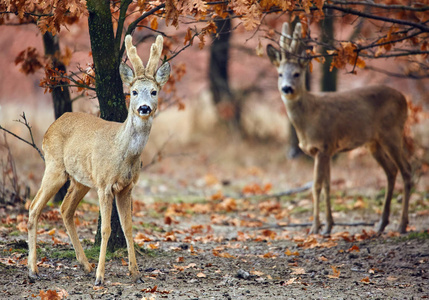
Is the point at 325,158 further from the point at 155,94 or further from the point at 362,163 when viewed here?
the point at 362,163

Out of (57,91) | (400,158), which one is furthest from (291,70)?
(57,91)

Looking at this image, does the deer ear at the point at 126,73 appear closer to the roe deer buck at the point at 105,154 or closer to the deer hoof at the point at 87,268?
the roe deer buck at the point at 105,154

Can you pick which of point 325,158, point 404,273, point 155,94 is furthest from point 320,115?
point 155,94

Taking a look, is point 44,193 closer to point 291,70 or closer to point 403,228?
point 291,70

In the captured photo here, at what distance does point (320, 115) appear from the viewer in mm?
8820

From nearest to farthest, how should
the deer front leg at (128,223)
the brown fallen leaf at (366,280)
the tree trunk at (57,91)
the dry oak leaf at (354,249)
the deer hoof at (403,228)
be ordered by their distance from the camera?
the deer front leg at (128,223)
the brown fallen leaf at (366,280)
the dry oak leaf at (354,249)
the tree trunk at (57,91)
the deer hoof at (403,228)

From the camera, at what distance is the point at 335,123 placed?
8820mm

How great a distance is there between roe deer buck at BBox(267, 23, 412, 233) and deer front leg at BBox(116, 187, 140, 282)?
3666 millimetres

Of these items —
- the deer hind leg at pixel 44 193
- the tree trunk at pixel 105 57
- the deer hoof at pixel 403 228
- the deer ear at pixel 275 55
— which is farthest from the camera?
the deer ear at pixel 275 55

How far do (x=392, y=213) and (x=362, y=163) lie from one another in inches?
154

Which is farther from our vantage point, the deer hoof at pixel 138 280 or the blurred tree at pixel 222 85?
the blurred tree at pixel 222 85

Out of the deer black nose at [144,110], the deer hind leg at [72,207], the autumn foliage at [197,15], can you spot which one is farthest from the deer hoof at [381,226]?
the deer black nose at [144,110]

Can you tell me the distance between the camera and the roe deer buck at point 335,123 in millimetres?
8633

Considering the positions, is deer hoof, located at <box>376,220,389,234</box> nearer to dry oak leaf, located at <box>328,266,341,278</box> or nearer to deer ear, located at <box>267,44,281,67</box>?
dry oak leaf, located at <box>328,266,341,278</box>
